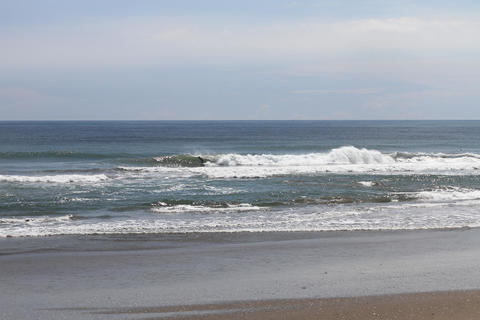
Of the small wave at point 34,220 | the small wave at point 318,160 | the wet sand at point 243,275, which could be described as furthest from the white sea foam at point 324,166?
the wet sand at point 243,275

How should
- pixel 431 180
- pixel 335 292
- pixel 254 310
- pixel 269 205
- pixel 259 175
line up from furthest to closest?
pixel 259 175
pixel 431 180
pixel 269 205
pixel 335 292
pixel 254 310

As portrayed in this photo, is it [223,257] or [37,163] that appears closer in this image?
[223,257]

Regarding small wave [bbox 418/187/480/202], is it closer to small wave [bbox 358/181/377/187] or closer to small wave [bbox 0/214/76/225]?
small wave [bbox 358/181/377/187]

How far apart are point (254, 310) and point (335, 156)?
32431 mm

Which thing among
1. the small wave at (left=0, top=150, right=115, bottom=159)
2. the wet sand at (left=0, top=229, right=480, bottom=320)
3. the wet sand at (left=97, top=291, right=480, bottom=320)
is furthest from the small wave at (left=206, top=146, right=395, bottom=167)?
the wet sand at (left=97, top=291, right=480, bottom=320)

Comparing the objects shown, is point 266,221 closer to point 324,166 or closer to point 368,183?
point 368,183

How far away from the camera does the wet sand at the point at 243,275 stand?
27.2 feet

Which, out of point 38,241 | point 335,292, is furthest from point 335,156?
point 335,292

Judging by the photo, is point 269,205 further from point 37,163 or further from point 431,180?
point 37,163

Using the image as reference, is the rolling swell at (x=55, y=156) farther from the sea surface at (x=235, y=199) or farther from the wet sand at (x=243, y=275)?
the wet sand at (x=243, y=275)

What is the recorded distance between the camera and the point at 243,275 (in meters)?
10.3

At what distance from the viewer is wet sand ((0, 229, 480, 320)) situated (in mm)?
8297

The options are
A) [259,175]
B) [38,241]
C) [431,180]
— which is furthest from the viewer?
[259,175]

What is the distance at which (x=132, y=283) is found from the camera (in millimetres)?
9797
